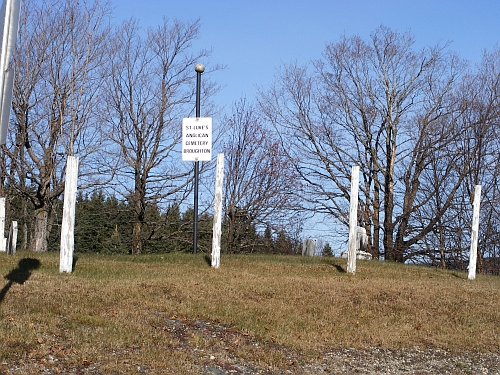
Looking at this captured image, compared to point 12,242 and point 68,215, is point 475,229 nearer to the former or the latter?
point 68,215

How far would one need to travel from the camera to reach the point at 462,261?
27.5 metres

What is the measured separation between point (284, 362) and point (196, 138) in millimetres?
7372

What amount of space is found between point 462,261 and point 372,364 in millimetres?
21901

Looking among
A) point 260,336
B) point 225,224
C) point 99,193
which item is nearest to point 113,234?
point 99,193

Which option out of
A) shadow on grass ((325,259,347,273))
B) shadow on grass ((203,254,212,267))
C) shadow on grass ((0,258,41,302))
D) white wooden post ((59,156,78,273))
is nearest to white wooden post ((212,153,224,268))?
shadow on grass ((203,254,212,267))

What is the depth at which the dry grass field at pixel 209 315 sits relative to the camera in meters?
6.21

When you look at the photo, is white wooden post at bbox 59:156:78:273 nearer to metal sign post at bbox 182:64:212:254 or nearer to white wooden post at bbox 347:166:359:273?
metal sign post at bbox 182:64:212:254

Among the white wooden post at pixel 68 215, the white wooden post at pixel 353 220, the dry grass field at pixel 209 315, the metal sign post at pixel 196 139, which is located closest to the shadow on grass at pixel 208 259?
the dry grass field at pixel 209 315

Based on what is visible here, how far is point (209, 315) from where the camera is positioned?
27.3ft

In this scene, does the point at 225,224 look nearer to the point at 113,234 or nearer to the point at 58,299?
the point at 113,234

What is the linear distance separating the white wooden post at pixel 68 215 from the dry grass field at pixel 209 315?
0.27 meters

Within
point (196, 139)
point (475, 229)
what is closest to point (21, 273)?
point (196, 139)

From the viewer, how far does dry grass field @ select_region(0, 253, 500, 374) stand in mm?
6211

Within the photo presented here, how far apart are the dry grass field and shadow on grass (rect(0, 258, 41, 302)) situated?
19 mm
